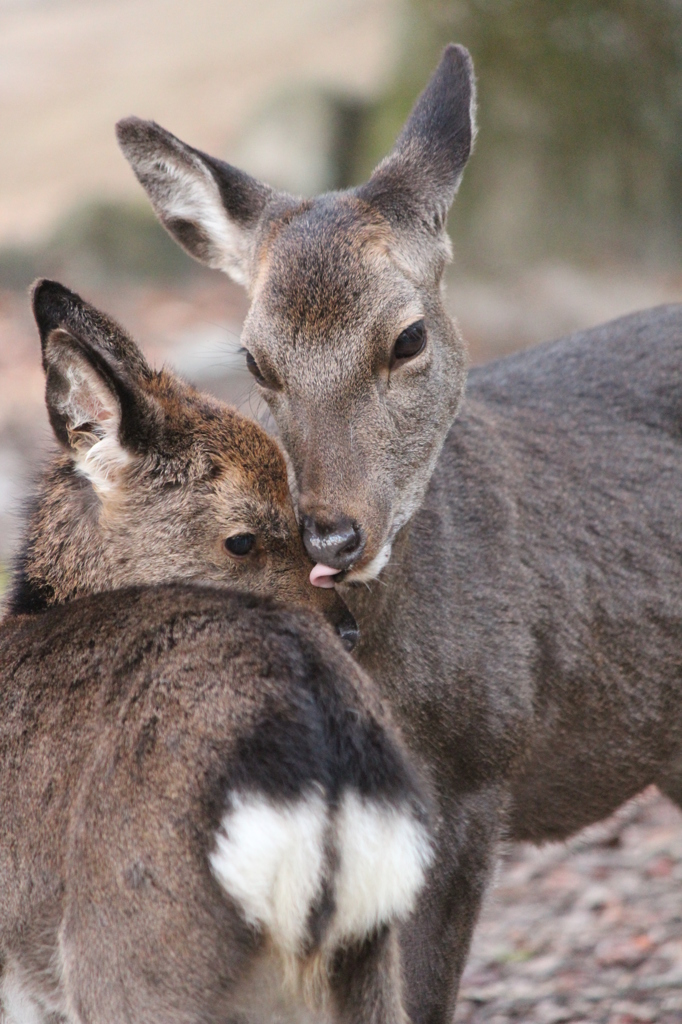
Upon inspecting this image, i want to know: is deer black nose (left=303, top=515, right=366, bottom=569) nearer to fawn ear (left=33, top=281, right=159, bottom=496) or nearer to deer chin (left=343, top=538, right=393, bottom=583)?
deer chin (left=343, top=538, right=393, bottom=583)

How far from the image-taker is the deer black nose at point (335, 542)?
4.59 meters

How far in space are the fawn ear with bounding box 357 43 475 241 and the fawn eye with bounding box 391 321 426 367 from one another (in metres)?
0.48

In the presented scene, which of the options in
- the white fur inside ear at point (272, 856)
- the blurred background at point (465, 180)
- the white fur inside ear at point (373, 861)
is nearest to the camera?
the white fur inside ear at point (272, 856)

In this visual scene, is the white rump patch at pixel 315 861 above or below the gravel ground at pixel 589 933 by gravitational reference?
above

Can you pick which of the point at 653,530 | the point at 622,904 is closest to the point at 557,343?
the point at 653,530

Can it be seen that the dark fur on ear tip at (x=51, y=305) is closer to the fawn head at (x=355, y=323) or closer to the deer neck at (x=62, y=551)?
the deer neck at (x=62, y=551)

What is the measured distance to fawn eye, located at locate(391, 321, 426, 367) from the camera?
16.7ft

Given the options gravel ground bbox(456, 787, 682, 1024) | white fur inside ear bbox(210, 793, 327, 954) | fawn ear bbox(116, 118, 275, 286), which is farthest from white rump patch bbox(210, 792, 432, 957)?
fawn ear bbox(116, 118, 275, 286)

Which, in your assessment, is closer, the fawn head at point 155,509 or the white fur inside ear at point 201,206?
the fawn head at point 155,509

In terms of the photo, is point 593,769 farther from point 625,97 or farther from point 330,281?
point 625,97

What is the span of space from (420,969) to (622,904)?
2402 mm

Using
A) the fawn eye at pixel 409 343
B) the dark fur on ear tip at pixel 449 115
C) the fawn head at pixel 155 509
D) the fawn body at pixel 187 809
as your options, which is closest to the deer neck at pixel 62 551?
the fawn head at pixel 155 509

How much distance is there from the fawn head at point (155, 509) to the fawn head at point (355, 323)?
0.47 feet

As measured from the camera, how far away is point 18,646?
432cm
